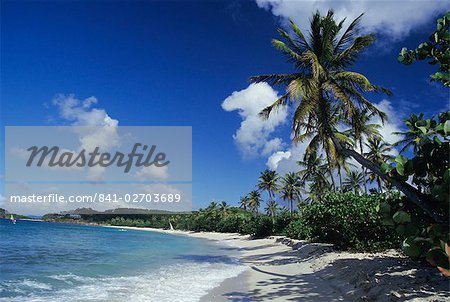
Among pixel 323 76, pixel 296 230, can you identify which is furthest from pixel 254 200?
pixel 323 76

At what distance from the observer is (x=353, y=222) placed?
12.2 meters

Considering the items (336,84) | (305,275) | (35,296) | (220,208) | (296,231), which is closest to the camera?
(35,296)

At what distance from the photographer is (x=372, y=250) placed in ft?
36.9

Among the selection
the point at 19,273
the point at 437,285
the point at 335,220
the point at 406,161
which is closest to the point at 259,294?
the point at 437,285

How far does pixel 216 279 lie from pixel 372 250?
17.6 feet

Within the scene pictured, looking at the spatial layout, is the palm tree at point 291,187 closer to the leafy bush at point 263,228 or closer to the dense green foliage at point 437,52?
the leafy bush at point 263,228

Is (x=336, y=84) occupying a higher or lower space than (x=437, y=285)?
higher

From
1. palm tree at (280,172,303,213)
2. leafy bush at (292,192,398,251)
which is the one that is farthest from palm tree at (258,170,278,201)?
leafy bush at (292,192,398,251)

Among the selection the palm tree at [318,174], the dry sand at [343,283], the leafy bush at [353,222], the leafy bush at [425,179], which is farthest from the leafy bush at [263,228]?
the leafy bush at [425,179]

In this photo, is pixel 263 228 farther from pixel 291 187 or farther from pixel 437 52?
pixel 437 52

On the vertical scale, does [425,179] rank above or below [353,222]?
above

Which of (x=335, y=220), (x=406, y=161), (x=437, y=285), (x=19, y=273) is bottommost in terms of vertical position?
(x=19, y=273)

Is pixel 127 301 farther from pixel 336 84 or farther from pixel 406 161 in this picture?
pixel 336 84

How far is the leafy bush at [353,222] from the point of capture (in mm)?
11684
